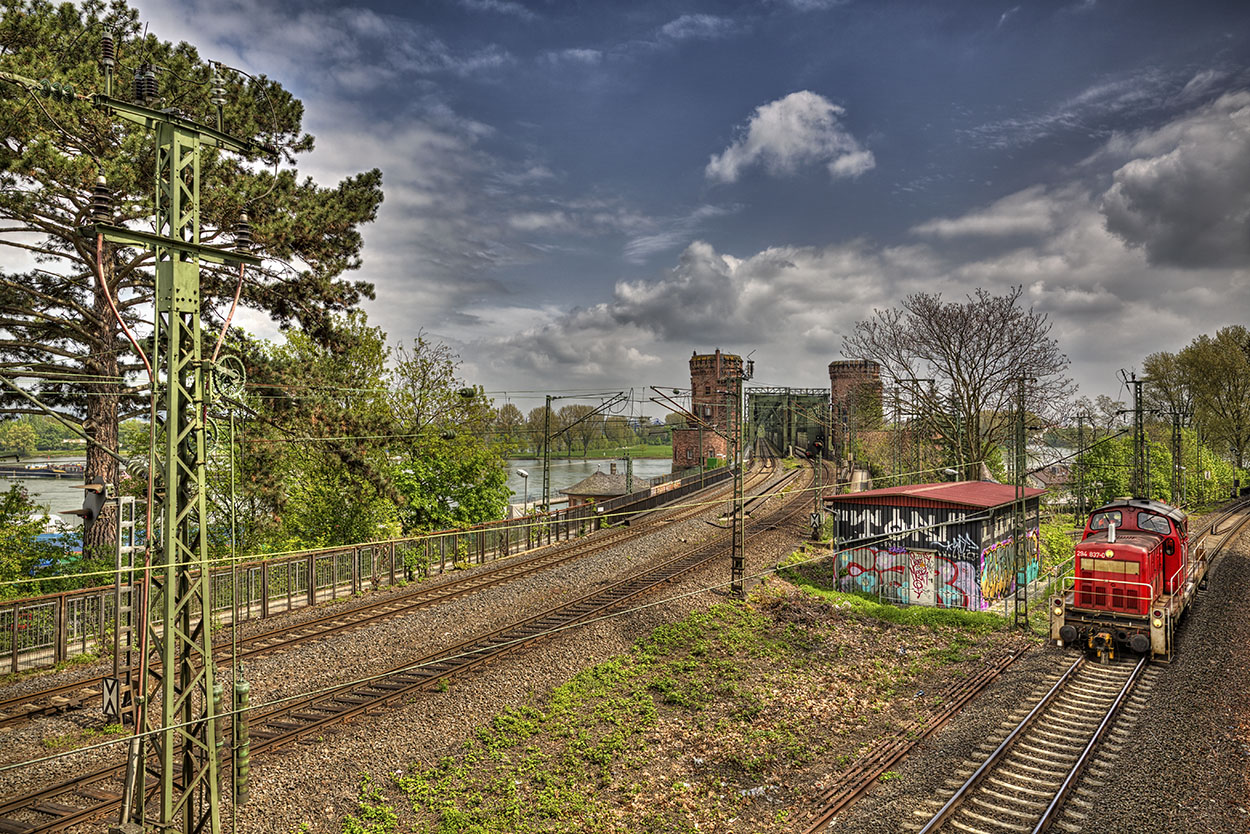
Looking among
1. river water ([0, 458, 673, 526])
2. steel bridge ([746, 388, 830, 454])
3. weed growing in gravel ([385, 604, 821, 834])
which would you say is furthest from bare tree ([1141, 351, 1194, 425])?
weed growing in gravel ([385, 604, 821, 834])

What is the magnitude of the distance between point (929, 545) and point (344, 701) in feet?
60.7

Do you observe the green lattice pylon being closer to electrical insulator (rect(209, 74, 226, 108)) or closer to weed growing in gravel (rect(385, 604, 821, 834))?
electrical insulator (rect(209, 74, 226, 108))

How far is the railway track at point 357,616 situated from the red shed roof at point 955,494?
1068 cm

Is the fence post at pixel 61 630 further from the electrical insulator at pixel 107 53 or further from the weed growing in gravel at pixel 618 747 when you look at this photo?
the electrical insulator at pixel 107 53

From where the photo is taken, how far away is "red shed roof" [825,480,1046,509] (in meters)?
22.9

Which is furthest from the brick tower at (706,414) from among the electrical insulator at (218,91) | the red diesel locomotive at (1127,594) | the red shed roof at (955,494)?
the electrical insulator at (218,91)

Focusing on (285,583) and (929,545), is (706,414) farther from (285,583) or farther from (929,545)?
(285,583)

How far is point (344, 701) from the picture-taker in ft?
44.7

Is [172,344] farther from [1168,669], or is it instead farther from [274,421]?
[1168,669]

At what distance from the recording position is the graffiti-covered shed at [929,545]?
2252cm

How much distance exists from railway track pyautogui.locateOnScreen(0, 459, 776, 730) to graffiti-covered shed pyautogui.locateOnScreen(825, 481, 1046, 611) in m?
10.0

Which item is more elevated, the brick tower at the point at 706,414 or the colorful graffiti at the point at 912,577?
the brick tower at the point at 706,414

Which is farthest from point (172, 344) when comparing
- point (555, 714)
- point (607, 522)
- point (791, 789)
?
point (607, 522)

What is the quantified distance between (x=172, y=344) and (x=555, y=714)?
33.6 feet
